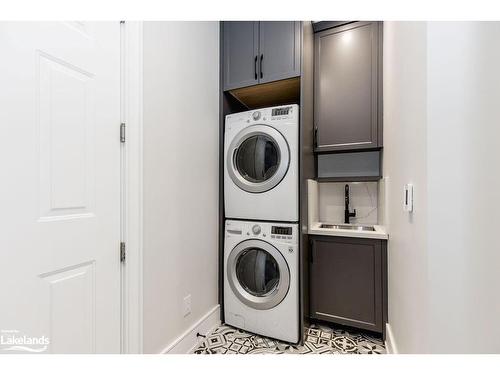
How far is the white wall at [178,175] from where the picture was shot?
50.6 inches

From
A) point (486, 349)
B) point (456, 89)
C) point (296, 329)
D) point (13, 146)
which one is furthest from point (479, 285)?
point (13, 146)

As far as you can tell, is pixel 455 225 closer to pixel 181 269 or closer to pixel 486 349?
pixel 486 349

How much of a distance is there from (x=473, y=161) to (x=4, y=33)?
1.53 metres

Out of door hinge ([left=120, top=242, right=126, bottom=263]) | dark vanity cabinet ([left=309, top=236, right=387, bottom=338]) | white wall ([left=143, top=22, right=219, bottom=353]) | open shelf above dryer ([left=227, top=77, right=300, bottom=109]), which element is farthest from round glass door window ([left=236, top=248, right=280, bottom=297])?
open shelf above dryer ([left=227, top=77, right=300, bottom=109])

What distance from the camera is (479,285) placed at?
73cm

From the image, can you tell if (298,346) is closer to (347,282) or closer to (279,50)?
(347,282)

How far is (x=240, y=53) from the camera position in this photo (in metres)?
1.93

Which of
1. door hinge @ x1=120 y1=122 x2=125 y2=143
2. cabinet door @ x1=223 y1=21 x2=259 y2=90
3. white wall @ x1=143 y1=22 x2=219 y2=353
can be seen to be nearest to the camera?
door hinge @ x1=120 y1=122 x2=125 y2=143

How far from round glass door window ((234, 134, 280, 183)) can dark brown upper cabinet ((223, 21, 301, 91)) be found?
459 millimetres

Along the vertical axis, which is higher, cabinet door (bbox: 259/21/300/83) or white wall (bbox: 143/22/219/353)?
cabinet door (bbox: 259/21/300/83)

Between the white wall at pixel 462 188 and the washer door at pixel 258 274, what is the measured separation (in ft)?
3.34

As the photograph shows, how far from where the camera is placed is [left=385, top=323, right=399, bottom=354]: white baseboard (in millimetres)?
1411

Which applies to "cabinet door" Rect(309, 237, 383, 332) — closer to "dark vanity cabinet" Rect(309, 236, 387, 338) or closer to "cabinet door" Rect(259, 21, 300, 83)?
"dark vanity cabinet" Rect(309, 236, 387, 338)

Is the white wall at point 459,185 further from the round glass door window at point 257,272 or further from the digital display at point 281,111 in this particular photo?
the round glass door window at point 257,272
